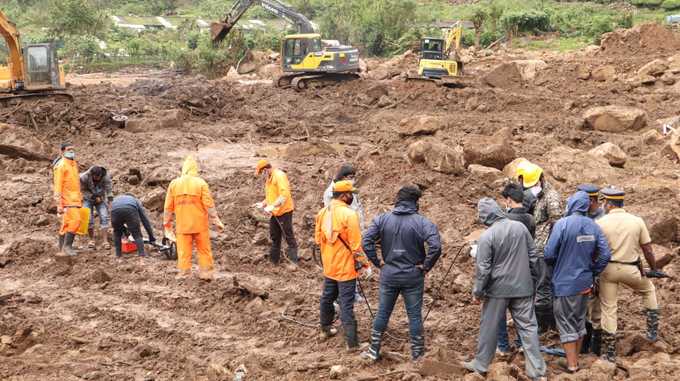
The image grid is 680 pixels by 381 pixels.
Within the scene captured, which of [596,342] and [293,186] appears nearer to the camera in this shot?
[596,342]

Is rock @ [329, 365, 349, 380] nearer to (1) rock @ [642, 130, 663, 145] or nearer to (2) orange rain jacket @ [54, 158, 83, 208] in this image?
(2) orange rain jacket @ [54, 158, 83, 208]

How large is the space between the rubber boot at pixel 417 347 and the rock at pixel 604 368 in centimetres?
150

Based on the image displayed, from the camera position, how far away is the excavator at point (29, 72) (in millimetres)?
22609

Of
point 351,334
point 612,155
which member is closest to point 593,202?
point 351,334

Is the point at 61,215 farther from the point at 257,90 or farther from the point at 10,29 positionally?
the point at 257,90

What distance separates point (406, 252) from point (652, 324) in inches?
98.5

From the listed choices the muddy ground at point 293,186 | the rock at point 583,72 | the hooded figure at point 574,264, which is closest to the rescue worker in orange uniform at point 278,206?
the muddy ground at point 293,186

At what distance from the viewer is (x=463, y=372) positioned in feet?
23.3

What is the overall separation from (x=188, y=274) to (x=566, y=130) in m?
12.1

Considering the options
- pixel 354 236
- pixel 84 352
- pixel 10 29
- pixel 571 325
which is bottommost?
pixel 84 352

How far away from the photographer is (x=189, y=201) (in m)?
9.78

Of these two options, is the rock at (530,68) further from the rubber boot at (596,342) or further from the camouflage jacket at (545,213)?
the rubber boot at (596,342)

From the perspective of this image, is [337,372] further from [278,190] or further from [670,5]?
[670,5]

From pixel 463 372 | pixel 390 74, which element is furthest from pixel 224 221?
pixel 390 74
